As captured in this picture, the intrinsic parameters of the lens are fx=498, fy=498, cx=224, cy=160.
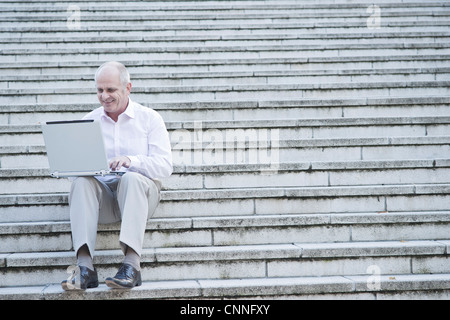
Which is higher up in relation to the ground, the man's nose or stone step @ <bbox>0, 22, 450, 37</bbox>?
stone step @ <bbox>0, 22, 450, 37</bbox>

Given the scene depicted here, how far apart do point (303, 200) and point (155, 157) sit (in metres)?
1.19

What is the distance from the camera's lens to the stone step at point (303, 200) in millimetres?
3770

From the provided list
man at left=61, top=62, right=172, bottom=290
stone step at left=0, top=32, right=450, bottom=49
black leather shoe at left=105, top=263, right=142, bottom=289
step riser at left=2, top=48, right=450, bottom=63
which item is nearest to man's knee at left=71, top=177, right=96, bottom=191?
man at left=61, top=62, right=172, bottom=290

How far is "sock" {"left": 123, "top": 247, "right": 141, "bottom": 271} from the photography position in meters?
3.06

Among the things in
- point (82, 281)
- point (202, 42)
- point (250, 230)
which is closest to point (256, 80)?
point (202, 42)

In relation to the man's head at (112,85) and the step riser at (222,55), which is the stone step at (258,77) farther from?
the man's head at (112,85)

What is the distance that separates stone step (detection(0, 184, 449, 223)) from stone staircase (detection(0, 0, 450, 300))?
0.4 inches

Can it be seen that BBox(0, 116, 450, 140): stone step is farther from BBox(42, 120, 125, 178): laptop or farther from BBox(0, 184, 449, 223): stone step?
BBox(42, 120, 125, 178): laptop

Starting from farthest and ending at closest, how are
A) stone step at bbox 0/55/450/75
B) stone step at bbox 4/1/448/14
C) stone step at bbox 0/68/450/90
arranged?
stone step at bbox 4/1/448/14 < stone step at bbox 0/55/450/75 < stone step at bbox 0/68/450/90

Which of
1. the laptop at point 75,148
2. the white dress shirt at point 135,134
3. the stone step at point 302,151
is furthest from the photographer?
the stone step at point 302,151

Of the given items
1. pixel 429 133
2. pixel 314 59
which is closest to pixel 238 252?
pixel 429 133

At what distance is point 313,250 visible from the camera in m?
3.39

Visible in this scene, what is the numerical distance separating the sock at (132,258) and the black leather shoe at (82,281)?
0.22 m

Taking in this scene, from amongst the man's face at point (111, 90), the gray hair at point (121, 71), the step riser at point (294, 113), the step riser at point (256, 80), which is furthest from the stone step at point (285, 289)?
the step riser at point (256, 80)
